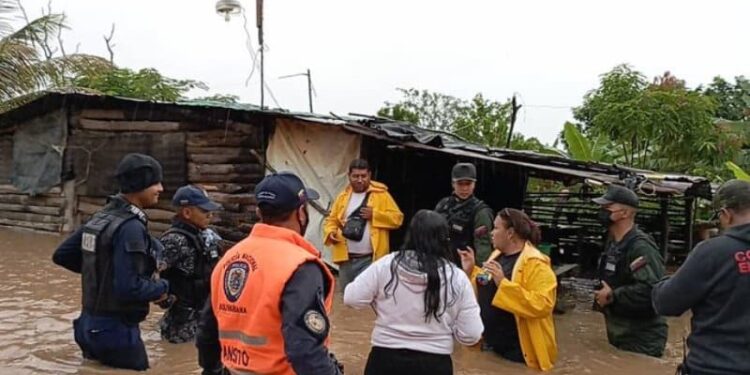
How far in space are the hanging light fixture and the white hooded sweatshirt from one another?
26.4 feet

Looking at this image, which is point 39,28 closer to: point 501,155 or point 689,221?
point 501,155

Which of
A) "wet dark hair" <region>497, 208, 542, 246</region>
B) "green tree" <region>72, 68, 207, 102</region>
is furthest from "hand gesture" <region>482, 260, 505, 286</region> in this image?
"green tree" <region>72, 68, 207, 102</region>

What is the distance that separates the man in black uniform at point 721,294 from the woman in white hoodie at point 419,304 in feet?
3.26

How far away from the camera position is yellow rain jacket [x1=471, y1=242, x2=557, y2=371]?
4.90 meters

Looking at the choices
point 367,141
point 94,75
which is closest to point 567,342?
point 367,141

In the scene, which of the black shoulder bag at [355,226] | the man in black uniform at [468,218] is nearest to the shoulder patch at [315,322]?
the man in black uniform at [468,218]

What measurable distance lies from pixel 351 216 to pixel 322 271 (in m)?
4.54

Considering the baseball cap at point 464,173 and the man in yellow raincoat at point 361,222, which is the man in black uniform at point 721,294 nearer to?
the baseball cap at point 464,173

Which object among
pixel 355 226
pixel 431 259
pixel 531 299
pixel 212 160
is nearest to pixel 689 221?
pixel 355 226

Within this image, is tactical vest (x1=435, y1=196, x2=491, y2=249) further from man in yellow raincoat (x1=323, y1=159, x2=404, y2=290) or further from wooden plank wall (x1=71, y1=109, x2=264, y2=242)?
wooden plank wall (x1=71, y1=109, x2=264, y2=242)

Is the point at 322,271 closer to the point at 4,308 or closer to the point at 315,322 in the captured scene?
the point at 315,322

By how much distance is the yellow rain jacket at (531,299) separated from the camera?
4.90 metres

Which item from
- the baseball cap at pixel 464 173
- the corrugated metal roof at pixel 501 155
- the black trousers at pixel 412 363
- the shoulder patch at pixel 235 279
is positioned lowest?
the black trousers at pixel 412 363

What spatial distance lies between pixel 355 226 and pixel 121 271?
3407mm
